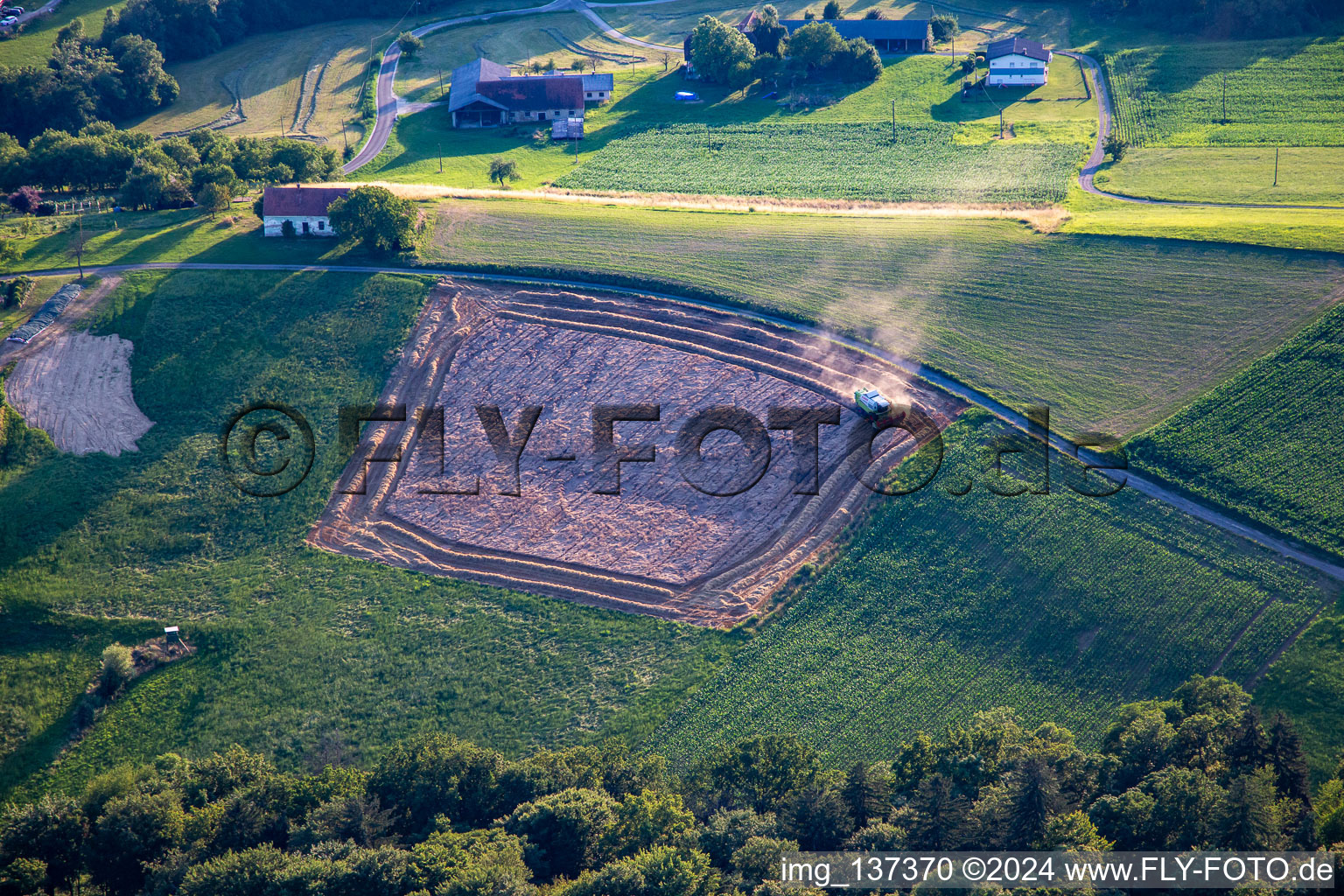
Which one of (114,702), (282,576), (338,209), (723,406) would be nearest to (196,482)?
(282,576)

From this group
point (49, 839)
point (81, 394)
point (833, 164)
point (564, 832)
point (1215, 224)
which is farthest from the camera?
point (833, 164)

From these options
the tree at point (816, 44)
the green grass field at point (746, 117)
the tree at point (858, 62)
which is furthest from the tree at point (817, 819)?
the tree at point (858, 62)

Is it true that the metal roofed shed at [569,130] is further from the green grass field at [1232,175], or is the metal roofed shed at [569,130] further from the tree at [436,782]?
the tree at [436,782]

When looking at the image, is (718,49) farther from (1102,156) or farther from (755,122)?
(1102,156)

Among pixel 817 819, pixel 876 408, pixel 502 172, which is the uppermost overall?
pixel 502 172

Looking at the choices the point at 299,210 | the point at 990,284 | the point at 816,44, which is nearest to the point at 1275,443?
the point at 990,284

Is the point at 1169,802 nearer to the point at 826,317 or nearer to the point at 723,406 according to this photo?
the point at 723,406
